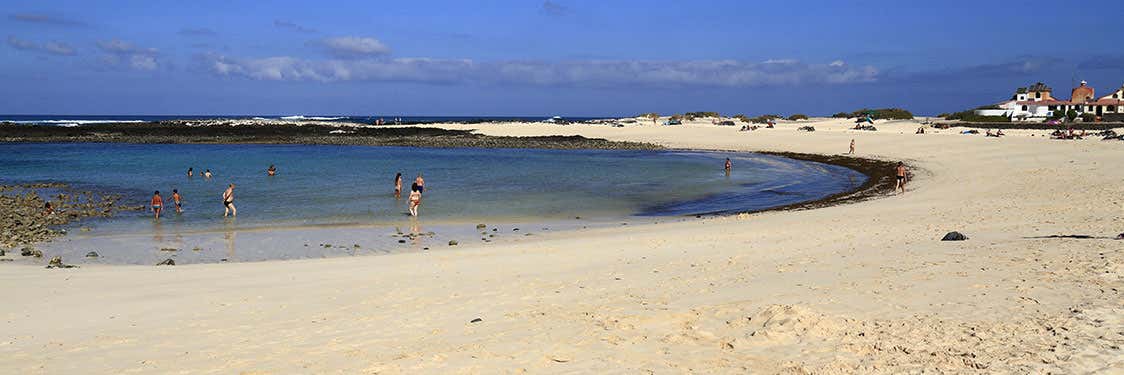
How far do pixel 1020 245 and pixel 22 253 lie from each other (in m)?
18.6

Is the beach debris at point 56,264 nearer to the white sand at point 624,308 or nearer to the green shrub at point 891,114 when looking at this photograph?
the white sand at point 624,308

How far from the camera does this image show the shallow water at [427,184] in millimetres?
23016

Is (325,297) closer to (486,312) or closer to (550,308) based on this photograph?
(486,312)

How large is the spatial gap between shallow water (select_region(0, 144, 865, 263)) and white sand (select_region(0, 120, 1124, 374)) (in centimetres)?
547

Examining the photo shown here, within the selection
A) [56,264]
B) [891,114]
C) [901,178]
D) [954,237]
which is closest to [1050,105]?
[891,114]

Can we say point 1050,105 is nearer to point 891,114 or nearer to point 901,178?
point 891,114

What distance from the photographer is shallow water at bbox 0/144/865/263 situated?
906 inches

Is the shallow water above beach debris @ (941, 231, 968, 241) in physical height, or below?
below

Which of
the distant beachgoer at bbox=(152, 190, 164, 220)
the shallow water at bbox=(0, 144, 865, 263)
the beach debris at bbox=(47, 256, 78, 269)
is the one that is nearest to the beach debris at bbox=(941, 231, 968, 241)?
the shallow water at bbox=(0, 144, 865, 263)

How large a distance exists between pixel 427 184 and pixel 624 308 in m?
27.1

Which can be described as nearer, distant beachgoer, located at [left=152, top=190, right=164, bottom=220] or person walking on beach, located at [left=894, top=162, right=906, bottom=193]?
distant beachgoer, located at [left=152, top=190, right=164, bottom=220]

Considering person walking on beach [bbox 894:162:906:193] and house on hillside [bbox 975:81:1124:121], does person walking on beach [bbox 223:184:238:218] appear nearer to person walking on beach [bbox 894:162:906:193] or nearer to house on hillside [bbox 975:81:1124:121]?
person walking on beach [bbox 894:162:906:193]

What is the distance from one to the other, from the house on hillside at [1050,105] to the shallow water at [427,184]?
160 feet

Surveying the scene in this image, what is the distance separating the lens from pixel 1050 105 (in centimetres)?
8538
